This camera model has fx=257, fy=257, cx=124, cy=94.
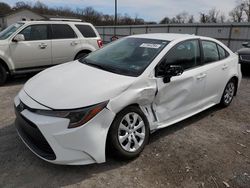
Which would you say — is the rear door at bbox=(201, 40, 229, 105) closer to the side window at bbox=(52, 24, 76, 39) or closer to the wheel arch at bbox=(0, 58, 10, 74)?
the side window at bbox=(52, 24, 76, 39)

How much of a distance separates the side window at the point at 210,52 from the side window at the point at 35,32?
15.9ft

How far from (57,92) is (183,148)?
1.96 meters

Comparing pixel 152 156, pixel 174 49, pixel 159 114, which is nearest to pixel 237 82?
pixel 174 49

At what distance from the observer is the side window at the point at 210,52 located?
15.1 ft

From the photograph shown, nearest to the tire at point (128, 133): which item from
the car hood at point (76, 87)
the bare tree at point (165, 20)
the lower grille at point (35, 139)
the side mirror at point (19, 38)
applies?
the car hood at point (76, 87)

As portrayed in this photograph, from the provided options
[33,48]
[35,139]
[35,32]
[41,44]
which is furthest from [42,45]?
[35,139]

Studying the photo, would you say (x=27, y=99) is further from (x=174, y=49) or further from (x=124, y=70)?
(x=174, y=49)

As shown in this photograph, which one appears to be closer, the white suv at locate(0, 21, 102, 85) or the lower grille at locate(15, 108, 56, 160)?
the lower grille at locate(15, 108, 56, 160)

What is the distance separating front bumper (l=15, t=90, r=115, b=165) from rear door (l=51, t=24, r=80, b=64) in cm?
503

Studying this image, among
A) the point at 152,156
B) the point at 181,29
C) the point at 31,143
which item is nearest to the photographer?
the point at 31,143

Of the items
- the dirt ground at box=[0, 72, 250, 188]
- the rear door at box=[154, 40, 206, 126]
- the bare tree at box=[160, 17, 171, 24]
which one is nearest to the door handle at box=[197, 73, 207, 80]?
the rear door at box=[154, 40, 206, 126]

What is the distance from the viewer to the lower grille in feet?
9.28

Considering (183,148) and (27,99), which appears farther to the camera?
(183,148)

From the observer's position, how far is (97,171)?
3.08 meters
